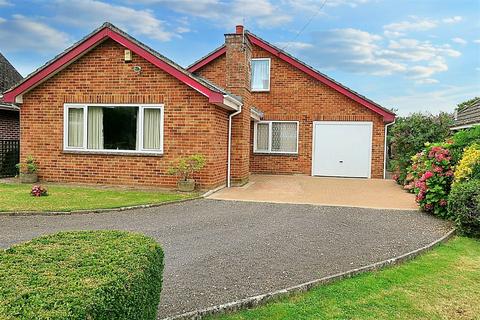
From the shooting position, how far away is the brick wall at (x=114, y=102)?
43.3 feet

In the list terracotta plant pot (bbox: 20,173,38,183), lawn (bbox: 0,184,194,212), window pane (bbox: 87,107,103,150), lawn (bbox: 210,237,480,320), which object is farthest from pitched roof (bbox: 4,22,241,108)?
lawn (bbox: 210,237,480,320)

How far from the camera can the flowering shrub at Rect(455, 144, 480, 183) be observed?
9320 millimetres

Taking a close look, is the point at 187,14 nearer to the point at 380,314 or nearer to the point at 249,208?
the point at 249,208

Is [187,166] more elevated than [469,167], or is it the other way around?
[469,167]

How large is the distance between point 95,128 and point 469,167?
10851 millimetres

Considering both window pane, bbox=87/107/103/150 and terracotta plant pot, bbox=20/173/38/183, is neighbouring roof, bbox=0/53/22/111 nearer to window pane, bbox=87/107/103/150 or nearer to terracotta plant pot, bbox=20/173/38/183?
terracotta plant pot, bbox=20/173/38/183

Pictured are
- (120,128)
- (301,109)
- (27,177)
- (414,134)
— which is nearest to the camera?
(120,128)

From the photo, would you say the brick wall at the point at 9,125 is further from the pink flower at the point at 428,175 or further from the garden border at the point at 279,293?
the garden border at the point at 279,293

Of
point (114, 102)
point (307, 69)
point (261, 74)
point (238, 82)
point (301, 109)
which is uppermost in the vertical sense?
point (307, 69)

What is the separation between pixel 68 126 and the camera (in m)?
14.3

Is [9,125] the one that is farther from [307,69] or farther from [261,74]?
[307,69]

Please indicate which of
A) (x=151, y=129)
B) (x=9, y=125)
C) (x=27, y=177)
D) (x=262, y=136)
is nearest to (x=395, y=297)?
(x=151, y=129)

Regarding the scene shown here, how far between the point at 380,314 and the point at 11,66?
25172mm

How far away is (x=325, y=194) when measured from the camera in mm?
13406
